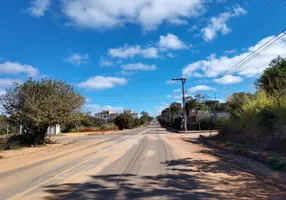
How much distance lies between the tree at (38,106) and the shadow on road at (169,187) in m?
14.8

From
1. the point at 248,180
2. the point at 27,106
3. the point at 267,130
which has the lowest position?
the point at 248,180

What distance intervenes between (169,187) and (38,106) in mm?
17278

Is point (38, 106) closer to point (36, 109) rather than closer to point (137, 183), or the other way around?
point (36, 109)

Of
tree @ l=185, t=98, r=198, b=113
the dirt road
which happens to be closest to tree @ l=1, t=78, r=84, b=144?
the dirt road

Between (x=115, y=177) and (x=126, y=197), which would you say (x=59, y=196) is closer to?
(x=126, y=197)

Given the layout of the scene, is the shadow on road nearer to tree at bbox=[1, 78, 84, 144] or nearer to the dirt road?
the dirt road

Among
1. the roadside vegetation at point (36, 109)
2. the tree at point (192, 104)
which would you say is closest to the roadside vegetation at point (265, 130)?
the roadside vegetation at point (36, 109)

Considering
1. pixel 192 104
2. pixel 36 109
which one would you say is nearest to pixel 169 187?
pixel 36 109

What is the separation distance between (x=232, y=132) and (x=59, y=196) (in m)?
17.0

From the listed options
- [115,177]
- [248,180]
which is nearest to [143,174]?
[115,177]

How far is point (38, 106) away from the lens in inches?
841

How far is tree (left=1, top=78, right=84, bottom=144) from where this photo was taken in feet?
69.4

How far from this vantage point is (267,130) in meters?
13.6

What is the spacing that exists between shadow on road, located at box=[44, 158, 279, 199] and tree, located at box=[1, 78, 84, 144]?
48.6 ft
